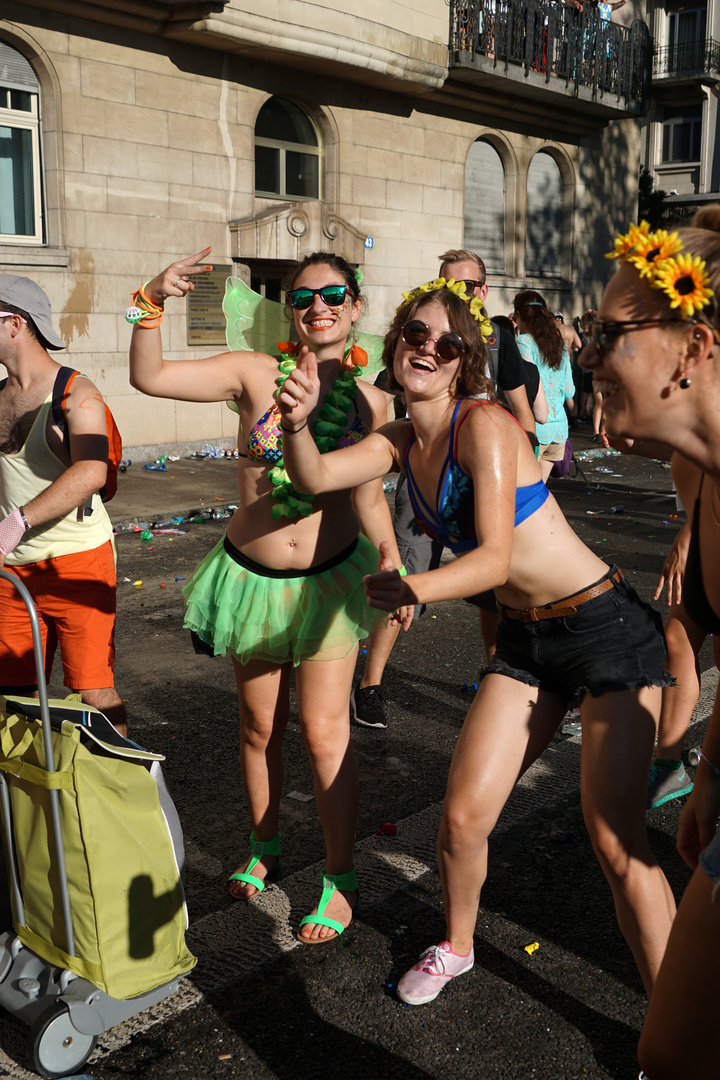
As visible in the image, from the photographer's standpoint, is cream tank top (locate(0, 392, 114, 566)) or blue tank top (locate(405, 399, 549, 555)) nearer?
blue tank top (locate(405, 399, 549, 555))

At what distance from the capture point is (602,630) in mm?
2781

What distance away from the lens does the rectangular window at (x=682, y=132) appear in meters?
40.2

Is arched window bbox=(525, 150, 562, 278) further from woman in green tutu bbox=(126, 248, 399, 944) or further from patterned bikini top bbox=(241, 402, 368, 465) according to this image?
patterned bikini top bbox=(241, 402, 368, 465)

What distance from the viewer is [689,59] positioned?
3909 centimetres

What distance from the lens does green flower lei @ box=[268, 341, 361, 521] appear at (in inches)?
130

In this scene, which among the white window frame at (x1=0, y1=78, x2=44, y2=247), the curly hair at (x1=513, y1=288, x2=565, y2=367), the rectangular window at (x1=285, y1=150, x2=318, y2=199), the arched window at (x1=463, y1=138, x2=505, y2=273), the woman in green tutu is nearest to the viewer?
the woman in green tutu

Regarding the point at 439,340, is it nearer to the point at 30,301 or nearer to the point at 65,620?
the point at 30,301

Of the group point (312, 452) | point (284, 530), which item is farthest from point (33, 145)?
point (312, 452)

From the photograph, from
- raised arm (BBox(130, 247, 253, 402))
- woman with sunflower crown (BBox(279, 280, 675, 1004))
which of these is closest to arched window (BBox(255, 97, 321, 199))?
raised arm (BBox(130, 247, 253, 402))

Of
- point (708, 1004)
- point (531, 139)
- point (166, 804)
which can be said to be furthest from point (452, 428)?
point (531, 139)

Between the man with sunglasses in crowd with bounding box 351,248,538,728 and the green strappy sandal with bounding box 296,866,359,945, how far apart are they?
170 cm

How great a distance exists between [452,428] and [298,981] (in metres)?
1.69

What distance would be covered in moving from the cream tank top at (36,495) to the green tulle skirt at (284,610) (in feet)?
2.02

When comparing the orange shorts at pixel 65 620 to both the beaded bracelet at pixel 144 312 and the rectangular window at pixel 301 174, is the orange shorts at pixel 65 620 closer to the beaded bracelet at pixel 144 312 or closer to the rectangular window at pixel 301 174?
the beaded bracelet at pixel 144 312
